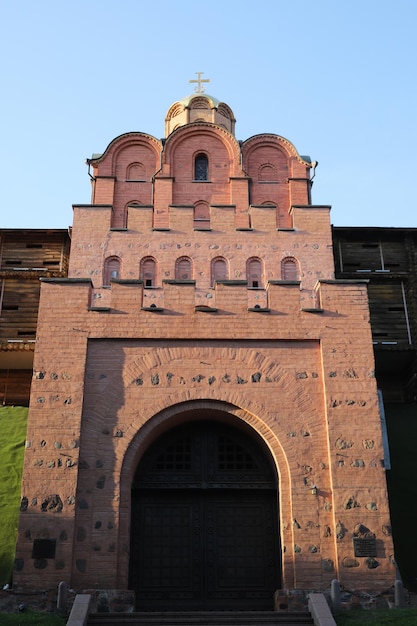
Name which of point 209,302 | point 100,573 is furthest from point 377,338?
point 100,573

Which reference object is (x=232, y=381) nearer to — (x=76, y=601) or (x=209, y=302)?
(x=209, y=302)

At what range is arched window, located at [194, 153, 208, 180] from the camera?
820 inches

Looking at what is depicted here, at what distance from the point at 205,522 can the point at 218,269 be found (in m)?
6.39

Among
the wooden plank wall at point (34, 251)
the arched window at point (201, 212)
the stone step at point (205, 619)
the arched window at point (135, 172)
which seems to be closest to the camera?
the stone step at point (205, 619)

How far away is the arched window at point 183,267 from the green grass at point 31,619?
8.72 m

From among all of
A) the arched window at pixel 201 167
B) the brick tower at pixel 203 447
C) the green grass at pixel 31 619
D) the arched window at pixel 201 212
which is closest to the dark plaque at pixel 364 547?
the brick tower at pixel 203 447

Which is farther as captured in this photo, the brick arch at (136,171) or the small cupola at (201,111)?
the small cupola at (201,111)

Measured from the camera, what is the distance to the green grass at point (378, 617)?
12469 millimetres

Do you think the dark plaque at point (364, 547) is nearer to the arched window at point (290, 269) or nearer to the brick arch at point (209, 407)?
the brick arch at point (209, 407)

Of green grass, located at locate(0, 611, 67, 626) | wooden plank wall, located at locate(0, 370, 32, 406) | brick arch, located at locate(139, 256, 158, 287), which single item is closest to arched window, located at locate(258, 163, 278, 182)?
brick arch, located at locate(139, 256, 158, 287)

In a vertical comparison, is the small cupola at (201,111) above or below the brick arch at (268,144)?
above

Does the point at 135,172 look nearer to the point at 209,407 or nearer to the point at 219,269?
the point at 219,269

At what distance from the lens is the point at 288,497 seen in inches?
587

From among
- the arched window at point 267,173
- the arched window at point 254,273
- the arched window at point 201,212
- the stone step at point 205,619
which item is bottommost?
the stone step at point 205,619
